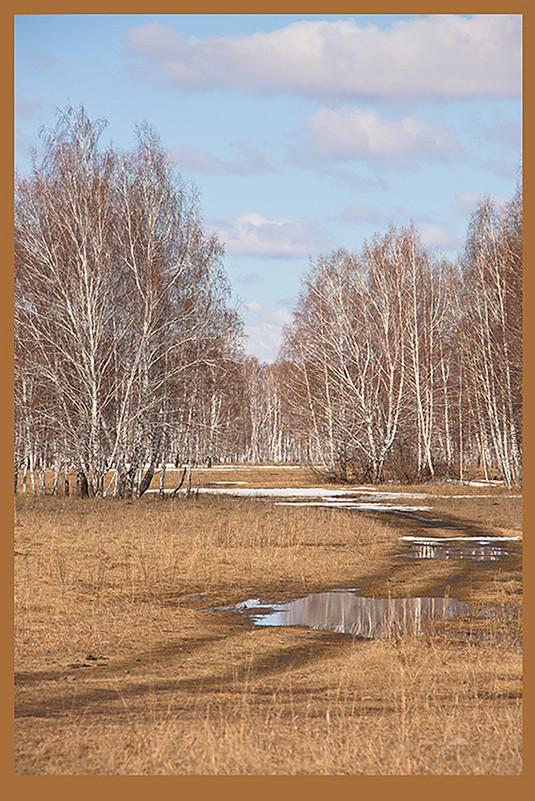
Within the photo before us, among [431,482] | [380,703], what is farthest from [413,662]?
[431,482]

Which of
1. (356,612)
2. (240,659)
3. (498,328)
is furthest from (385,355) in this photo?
(240,659)

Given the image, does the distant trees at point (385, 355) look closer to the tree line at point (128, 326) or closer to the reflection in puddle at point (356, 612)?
the tree line at point (128, 326)

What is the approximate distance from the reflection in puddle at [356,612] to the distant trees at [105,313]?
14.3 meters

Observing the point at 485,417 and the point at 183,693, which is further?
the point at 485,417

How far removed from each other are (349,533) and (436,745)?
14862mm

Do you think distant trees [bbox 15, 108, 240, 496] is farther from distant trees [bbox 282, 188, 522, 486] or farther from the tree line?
distant trees [bbox 282, 188, 522, 486]

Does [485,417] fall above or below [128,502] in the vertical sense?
above

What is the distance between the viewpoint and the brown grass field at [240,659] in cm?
593

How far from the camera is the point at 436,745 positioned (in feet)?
20.1

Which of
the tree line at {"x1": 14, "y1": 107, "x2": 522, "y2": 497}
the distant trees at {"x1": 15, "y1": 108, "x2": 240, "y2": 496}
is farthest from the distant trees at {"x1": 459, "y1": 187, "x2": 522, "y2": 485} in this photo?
the distant trees at {"x1": 15, "y1": 108, "x2": 240, "y2": 496}

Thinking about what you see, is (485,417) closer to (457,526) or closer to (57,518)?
(457,526)

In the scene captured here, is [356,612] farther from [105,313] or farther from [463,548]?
[105,313]

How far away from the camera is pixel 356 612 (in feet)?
42.6

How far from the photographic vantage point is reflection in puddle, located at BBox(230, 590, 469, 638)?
11.8 metres
